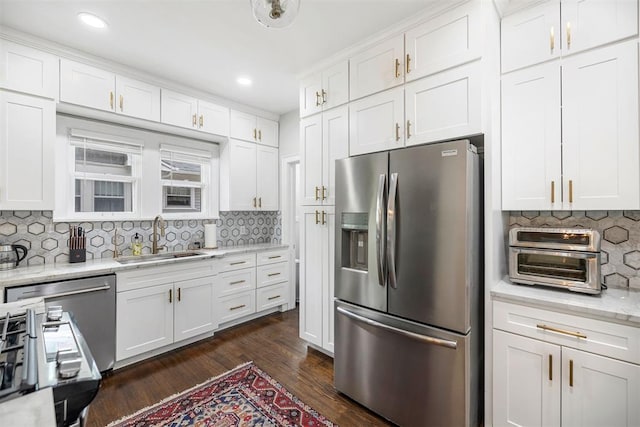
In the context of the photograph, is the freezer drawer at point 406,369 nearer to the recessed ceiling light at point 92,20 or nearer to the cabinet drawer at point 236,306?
the cabinet drawer at point 236,306

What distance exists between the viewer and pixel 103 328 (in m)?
2.50

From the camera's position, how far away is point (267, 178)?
14.0ft

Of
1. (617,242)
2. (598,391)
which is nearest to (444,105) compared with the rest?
(617,242)

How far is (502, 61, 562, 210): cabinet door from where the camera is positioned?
6.27ft

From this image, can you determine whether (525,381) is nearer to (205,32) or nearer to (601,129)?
(601,129)

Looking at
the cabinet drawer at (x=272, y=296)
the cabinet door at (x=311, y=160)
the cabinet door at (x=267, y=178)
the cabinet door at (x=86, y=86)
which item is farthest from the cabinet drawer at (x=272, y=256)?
the cabinet door at (x=86, y=86)

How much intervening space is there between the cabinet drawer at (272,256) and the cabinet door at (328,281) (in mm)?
1345

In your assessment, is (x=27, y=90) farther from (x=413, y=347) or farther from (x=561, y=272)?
(x=561, y=272)

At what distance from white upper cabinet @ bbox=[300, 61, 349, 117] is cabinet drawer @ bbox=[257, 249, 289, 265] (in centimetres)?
187

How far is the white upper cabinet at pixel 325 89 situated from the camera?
2.62 meters

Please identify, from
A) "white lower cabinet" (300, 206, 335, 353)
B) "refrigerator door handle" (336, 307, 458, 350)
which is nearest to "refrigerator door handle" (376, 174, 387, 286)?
"refrigerator door handle" (336, 307, 458, 350)

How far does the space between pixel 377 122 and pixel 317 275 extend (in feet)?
4.84

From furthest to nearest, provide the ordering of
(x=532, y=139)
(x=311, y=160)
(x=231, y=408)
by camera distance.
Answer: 1. (x=311, y=160)
2. (x=231, y=408)
3. (x=532, y=139)

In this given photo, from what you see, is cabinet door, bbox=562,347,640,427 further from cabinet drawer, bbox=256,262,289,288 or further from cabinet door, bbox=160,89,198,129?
cabinet door, bbox=160,89,198,129
